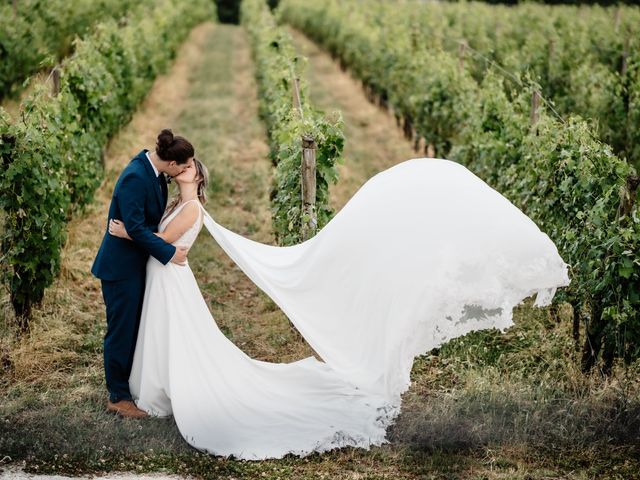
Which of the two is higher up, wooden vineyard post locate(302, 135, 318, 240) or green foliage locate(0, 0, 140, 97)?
green foliage locate(0, 0, 140, 97)

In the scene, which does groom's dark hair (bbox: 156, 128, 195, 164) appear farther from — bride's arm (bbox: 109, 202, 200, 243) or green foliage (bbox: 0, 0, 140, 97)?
green foliage (bbox: 0, 0, 140, 97)

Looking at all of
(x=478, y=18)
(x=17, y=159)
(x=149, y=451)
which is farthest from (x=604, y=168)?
(x=478, y=18)

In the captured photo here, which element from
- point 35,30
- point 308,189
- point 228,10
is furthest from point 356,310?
point 228,10

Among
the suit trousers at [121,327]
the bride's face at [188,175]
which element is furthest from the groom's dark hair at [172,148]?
the suit trousers at [121,327]

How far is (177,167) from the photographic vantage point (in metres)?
5.22

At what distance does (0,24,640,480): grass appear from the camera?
15.6ft

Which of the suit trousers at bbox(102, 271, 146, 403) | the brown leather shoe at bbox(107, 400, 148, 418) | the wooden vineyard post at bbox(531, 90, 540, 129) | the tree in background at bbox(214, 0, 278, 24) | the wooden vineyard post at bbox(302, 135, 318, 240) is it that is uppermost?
the tree in background at bbox(214, 0, 278, 24)

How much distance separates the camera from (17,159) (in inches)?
238

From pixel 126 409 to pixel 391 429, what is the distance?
5.70ft

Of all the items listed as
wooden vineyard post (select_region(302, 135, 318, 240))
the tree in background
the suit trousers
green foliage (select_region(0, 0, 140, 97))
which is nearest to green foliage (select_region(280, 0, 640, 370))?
wooden vineyard post (select_region(302, 135, 318, 240))

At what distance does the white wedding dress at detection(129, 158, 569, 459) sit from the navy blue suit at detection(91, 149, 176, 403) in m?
0.09

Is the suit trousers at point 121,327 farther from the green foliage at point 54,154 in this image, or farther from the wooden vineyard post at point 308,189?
the wooden vineyard post at point 308,189

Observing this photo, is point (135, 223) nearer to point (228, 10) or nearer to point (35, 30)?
point (35, 30)

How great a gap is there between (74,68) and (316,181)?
12.1 feet
